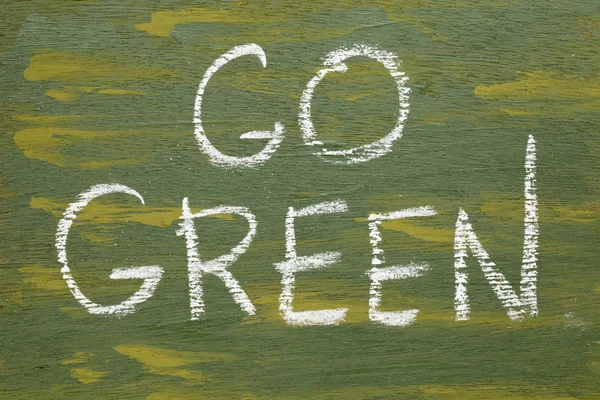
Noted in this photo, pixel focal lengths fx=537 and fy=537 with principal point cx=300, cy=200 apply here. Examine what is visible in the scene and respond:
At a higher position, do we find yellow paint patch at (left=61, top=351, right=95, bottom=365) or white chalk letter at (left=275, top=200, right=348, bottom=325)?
white chalk letter at (left=275, top=200, right=348, bottom=325)

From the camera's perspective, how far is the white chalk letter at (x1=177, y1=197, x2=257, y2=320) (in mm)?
1110

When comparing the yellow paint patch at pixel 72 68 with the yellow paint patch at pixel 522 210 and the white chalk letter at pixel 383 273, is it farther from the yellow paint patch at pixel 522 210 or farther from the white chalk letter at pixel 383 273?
the yellow paint patch at pixel 522 210

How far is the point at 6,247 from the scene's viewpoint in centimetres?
109

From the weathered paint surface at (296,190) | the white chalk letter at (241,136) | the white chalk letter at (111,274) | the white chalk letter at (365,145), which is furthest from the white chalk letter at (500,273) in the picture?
the white chalk letter at (111,274)

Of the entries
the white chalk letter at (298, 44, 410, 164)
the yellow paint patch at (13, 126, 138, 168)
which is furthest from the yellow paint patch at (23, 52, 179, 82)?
the white chalk letter at (298, 44, 410, 164)

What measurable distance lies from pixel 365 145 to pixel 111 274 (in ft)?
1.93

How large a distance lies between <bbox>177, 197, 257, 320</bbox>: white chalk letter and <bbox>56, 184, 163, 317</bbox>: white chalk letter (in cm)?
7

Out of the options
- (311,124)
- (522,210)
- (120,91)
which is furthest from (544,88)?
(120,91)

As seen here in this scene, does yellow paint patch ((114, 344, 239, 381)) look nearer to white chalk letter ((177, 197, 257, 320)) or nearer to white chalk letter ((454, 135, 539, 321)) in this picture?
white chalk letter ((177, 197, 257, 320))

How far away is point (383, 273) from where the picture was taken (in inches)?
44.4

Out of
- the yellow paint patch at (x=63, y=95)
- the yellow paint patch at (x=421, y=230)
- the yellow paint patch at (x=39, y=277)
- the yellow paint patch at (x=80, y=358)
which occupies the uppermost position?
the yellow paint patch at (x=63, y=95)

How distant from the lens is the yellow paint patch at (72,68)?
1.10 metres

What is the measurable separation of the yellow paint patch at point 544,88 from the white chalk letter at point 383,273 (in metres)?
0.32

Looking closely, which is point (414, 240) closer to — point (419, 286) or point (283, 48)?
point (419, 286)
